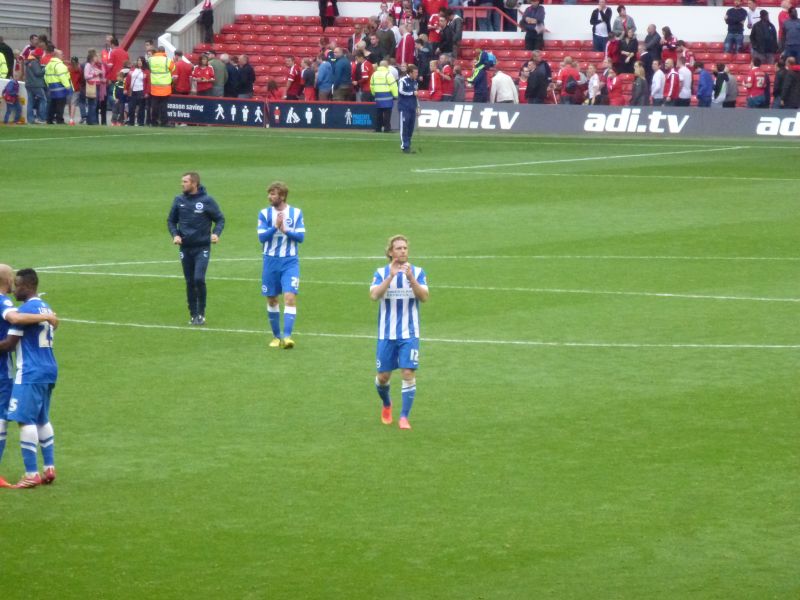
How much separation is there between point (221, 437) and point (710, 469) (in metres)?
4.11

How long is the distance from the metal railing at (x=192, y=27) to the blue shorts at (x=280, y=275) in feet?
120

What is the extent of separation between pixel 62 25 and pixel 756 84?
2409 cm

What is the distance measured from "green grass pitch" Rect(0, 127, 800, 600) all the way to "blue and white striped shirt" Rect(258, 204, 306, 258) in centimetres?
110

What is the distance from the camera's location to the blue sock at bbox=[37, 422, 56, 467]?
11.4 m

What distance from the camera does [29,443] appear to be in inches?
440

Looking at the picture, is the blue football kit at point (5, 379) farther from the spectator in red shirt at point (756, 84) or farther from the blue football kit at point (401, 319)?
the spectator in red shirt at point (756, 84)

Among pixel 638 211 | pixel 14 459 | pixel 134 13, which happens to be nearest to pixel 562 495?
pixel 14 459

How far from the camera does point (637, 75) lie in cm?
4384

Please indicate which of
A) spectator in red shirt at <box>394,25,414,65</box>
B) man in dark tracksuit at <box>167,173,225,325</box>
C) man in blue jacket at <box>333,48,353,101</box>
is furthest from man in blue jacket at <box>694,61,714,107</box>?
man in dark tracksuit at <box>167,173,225,325</box>

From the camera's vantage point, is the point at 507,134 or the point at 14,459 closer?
the point at 14,459

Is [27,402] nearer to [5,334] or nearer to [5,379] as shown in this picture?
[5,379]

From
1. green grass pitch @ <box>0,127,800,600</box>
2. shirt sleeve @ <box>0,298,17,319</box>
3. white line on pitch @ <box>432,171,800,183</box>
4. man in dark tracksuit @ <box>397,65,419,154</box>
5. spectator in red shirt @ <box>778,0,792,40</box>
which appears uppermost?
spectator in red shirt @ <box>778,0,792,40</box>

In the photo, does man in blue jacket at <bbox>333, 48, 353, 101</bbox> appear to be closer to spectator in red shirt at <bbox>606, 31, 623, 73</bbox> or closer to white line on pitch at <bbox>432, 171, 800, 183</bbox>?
spectator in red shirt at <bbox>606, 31, 623, 73</bbox>

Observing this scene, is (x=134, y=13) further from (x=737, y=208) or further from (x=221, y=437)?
(x=221, y=437)
